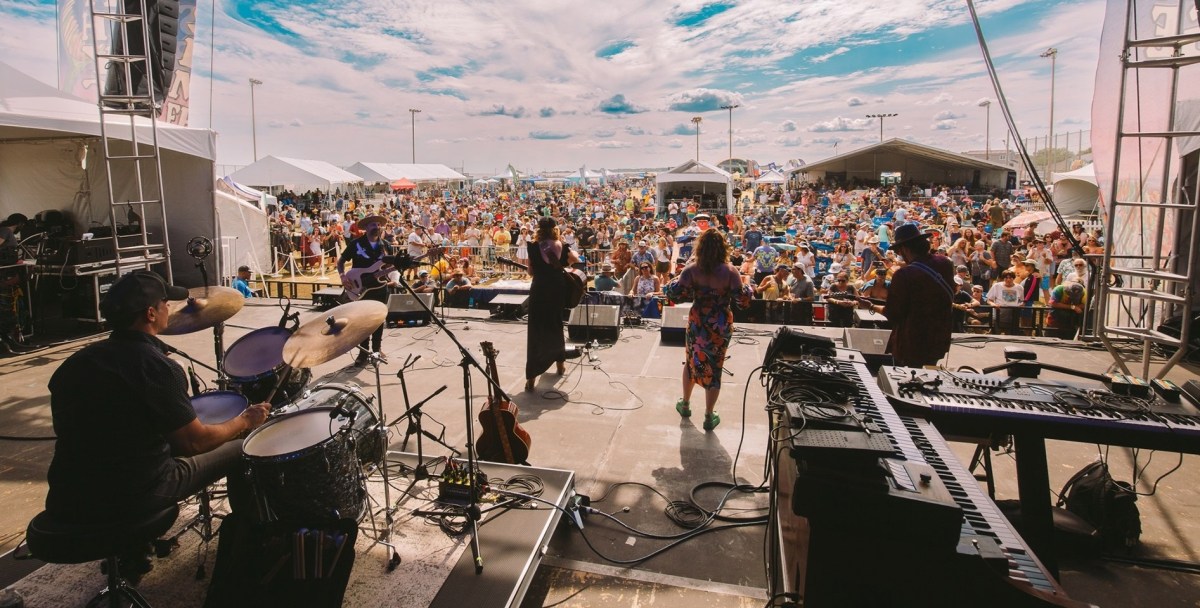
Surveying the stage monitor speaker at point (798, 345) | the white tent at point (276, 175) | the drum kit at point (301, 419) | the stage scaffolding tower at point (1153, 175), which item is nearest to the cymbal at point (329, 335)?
the drum kit at point (301, 419)

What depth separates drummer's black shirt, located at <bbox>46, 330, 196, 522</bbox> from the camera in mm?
2611

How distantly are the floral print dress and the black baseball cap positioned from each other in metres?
3.38

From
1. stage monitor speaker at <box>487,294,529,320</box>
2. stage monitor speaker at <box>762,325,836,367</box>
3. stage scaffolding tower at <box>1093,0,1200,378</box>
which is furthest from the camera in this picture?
stage monitor speaker at <box>487,294,529,320</box>

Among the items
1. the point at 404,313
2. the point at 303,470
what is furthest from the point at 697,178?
the point at 303,470

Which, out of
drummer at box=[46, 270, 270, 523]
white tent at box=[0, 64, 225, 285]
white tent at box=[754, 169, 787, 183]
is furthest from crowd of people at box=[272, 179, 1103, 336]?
white tent at box=[754, 169, 787, 183]

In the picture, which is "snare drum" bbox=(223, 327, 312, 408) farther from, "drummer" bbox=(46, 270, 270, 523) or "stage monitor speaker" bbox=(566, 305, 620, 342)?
"stage monitor speaker" bbox=(566, 305, 620, 342)

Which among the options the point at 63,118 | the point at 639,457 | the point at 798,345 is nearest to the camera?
the point at 798,345

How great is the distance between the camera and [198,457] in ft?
10.1

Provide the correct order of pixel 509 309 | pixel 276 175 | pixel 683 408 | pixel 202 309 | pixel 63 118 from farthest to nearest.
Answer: pixel 276 175, pixel 509 309, pixel 63 118, pixel 683 408, pixel 202 309

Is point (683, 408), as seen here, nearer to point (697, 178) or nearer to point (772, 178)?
point (697, 178)

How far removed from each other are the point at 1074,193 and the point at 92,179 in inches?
1215

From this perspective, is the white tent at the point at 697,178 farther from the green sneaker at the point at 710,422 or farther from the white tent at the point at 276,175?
the green sneaker at the point at 710,422

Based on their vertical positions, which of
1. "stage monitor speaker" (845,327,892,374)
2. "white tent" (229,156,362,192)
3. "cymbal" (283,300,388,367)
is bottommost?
"stage monitor speaker" (845,327,892,374)

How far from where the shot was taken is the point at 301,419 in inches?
125
